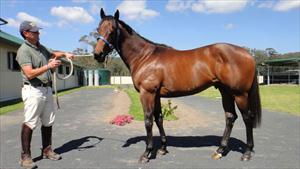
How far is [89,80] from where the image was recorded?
165 feet

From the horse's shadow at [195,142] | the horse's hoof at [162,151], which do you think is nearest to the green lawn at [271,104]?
the horse's shadow at [195,142]

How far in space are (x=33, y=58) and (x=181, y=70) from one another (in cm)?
228

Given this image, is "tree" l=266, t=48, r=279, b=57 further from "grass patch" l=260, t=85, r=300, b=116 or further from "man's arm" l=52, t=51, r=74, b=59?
"man's arm" l=52, t=51, r=74, b=59

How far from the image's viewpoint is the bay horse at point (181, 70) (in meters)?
5.44

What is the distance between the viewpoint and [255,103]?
18.6 ft

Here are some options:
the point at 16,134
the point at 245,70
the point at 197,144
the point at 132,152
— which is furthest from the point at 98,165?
the point at 16,134

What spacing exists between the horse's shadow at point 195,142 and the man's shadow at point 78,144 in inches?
25.4

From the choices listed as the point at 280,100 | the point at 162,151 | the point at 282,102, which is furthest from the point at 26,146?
the point at 280,100

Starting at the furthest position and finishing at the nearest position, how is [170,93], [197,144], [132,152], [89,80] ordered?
[89,80]
[197,144]
[132,152]
[170,93]

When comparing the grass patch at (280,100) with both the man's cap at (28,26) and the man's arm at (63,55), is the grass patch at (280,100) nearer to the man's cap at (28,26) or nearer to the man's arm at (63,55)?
the man's arm at (63,55)

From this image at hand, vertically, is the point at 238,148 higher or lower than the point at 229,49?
lower

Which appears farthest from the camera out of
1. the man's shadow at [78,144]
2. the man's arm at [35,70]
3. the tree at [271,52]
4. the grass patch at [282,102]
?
the tree at [271,52]

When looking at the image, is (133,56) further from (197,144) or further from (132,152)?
(197,144)

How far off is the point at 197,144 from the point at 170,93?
163 centimetres
